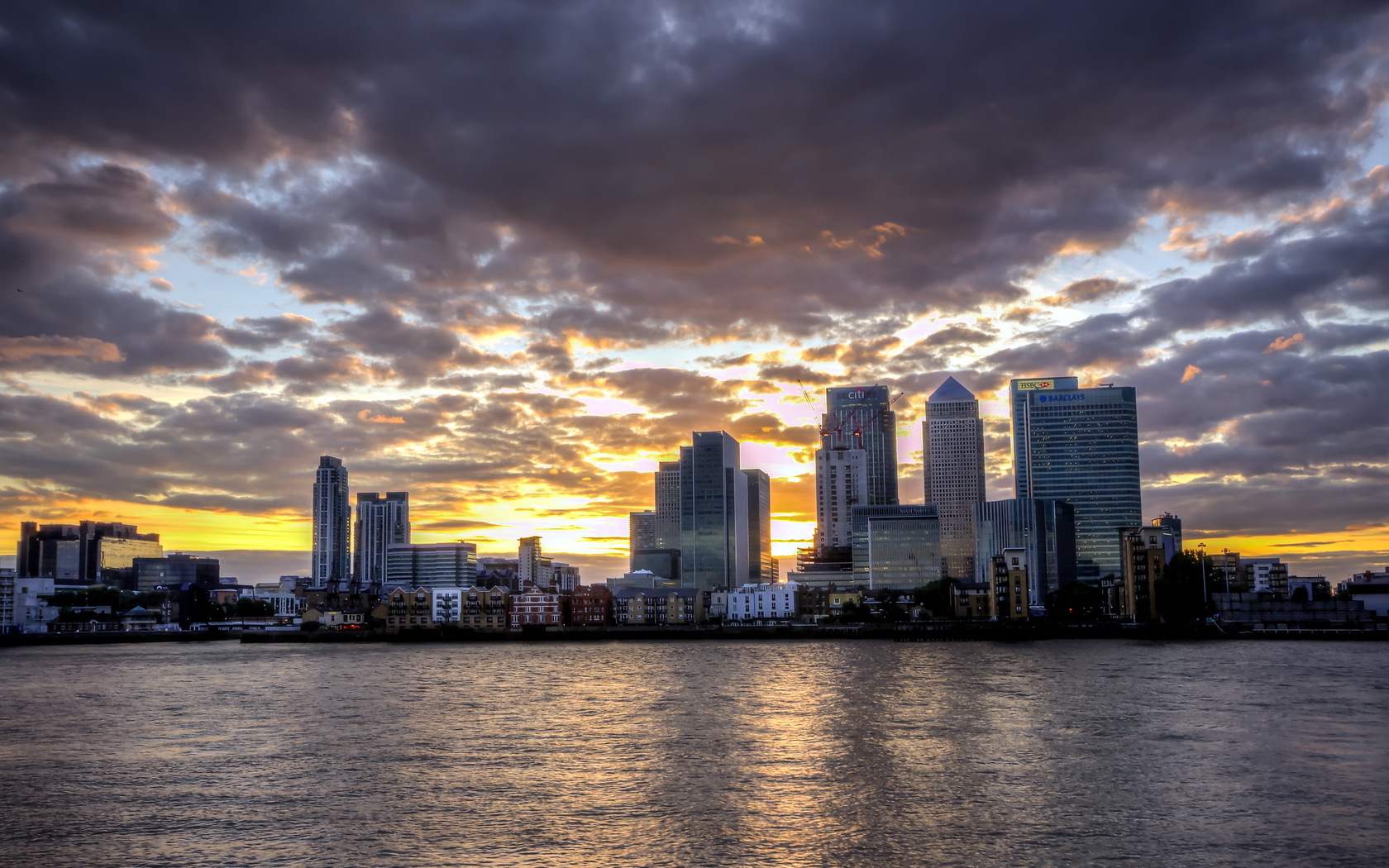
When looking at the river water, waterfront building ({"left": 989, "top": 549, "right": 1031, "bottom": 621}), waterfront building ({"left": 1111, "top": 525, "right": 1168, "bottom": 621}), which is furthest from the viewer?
waterfront building ({"left": 989, "top": 549, "right": 1031, "bottom": 621})

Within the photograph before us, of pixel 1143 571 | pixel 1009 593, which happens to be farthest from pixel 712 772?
pixel 1143 571

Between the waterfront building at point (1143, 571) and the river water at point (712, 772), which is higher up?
the waterfront building at point (1143, 571)

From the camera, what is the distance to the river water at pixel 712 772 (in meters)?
31.9

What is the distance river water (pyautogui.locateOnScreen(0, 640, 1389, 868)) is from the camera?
31875 mm

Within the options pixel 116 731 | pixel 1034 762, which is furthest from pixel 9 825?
pixel 1034 762

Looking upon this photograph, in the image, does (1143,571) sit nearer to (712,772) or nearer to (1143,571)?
(1143,571)

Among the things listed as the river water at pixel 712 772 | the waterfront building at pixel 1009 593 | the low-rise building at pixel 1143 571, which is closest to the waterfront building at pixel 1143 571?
the low-rise building at pixel 1143 571

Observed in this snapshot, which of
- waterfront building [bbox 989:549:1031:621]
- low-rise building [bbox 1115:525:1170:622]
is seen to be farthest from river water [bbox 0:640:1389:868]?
waterfront building [bbox 989:549:1031:621]

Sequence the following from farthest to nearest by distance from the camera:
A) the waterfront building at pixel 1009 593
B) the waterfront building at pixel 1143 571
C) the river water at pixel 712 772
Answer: the waterfront building at pixel 1009 593 < the waterfront building at pixel 1143 571 < the river water at pixel 712 772

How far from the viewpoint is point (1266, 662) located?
102438 mm

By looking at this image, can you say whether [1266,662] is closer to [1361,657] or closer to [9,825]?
[1361,657]

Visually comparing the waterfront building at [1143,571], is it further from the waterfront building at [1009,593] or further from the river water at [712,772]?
the river water at [712,772]

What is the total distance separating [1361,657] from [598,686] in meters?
84.3

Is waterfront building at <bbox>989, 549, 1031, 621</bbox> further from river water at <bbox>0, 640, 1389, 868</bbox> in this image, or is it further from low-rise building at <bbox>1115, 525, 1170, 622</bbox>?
river water at <bbox>0, 640, 1389, 868</bbox>
